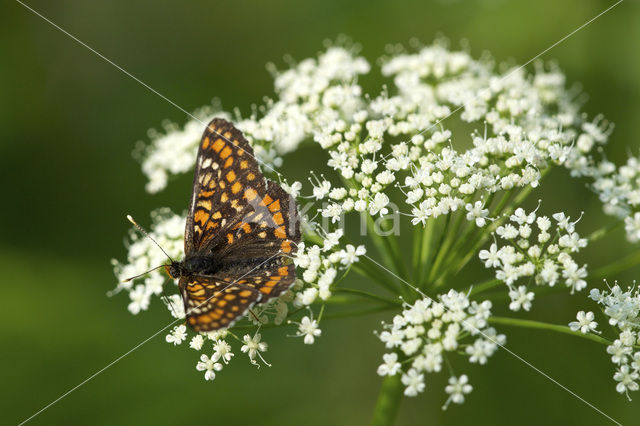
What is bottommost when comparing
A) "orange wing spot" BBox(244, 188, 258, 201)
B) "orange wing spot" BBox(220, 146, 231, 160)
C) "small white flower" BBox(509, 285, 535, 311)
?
"small white flower" BBox(509, 285, 535, 311)

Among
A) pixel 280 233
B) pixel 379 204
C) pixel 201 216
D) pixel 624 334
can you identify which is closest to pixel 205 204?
pixel 201 216

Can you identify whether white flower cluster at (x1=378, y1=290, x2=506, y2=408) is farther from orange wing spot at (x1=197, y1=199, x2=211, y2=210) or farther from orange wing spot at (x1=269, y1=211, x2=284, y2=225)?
orange wing spot at (x1=197, y1=199, x2=211, y2=210)

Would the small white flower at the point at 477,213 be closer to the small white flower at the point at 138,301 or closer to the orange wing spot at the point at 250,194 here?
the orange wing spot at the point at 250,194

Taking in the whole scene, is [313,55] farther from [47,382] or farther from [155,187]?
[47,382]

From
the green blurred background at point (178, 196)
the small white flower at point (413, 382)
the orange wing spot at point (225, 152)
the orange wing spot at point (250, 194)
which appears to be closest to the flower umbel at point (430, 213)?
the small white flower at point (413, 382)

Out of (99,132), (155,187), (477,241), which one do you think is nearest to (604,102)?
(477,241)

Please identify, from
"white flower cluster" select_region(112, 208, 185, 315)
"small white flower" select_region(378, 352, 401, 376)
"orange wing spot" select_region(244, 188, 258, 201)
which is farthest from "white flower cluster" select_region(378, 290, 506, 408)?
"white flower cluster" select_region(112, 208, 185, 315)

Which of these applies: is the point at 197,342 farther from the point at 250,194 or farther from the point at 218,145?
the point at 218,145
